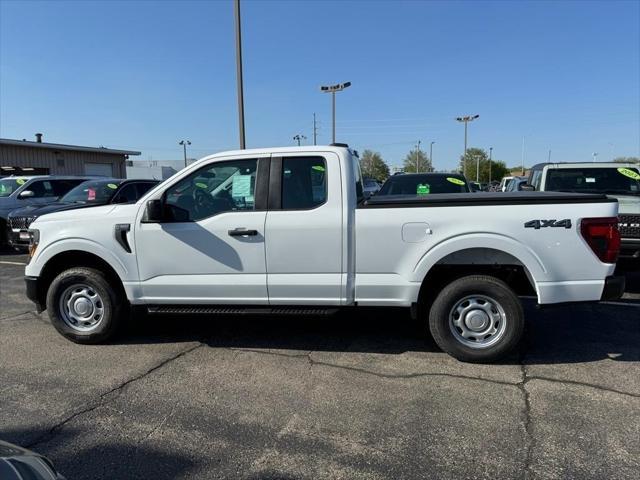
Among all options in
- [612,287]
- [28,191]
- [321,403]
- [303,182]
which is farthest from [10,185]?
[612,287]

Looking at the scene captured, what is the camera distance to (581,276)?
4.10 meters

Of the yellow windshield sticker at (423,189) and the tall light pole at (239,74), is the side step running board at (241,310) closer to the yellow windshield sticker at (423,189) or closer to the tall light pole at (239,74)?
the yellow windshield sticker at (423,189)

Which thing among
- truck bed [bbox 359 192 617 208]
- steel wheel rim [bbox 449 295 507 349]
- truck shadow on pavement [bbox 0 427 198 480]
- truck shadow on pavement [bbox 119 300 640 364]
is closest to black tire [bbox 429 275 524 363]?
steel wheel rim [bbox 449 295 507 349]

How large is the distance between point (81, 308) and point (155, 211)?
57.0 inches

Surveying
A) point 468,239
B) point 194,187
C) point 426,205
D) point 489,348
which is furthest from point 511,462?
point 194,187

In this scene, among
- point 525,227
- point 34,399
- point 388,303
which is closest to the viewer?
point 34,399

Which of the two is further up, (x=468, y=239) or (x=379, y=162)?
(x=379, y=162)

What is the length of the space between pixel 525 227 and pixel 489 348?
1.14 m

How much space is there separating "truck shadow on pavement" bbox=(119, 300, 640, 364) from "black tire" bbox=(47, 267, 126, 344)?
0.34m

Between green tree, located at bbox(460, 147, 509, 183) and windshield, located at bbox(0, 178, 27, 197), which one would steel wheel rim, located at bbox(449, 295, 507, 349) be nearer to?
windshield, located at bbox(0, 178, 27, 197)

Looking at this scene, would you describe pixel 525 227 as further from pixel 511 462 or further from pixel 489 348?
pixel 511 462

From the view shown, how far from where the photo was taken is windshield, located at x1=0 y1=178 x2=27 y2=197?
40.8 ft

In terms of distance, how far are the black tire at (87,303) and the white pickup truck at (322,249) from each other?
0.05 feet

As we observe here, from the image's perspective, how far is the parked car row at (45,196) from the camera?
9.70 meters
